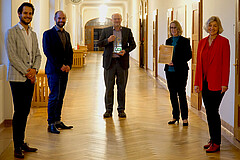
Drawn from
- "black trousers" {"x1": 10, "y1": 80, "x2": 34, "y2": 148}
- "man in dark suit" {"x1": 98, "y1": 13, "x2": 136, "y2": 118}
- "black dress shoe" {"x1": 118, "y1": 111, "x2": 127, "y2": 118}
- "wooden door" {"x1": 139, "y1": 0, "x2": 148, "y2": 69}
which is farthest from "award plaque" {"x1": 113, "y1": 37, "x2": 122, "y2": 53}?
"wooden door" {"x1": 139, "y1": 0, "x2": 148, "y2": 69}

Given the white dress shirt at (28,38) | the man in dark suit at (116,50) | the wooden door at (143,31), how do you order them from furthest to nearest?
the wooden door at (143,31), the man in dark suit at (116,50), the white dress shirt at (28,38)

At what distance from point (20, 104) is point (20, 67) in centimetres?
41

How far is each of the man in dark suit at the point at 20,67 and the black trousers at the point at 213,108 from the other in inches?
76.5

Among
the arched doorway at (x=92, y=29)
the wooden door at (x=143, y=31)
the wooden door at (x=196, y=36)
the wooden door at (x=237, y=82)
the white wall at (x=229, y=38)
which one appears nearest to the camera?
the wooden door at (x=237, y=82)

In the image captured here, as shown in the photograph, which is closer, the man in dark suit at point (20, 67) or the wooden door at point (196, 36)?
the man in dark suit at point (20, 67)

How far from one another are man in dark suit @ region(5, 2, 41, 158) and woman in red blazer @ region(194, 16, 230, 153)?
6.22ft

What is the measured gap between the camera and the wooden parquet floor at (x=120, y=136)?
405 centimetres

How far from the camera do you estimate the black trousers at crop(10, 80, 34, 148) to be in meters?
3.90

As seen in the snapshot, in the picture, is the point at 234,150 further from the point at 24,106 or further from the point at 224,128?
the point at 24,106

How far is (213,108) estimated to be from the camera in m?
4.11

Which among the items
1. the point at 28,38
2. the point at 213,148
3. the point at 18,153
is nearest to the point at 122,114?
the point at 213,148

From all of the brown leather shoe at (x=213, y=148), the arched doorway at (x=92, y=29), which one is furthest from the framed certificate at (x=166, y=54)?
the arched doorway at (x=92, y=29)

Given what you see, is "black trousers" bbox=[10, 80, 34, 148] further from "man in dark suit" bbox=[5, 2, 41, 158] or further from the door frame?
the door frame

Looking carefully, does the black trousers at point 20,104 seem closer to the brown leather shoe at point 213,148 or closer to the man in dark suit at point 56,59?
the man in dark suit at point 56,59
